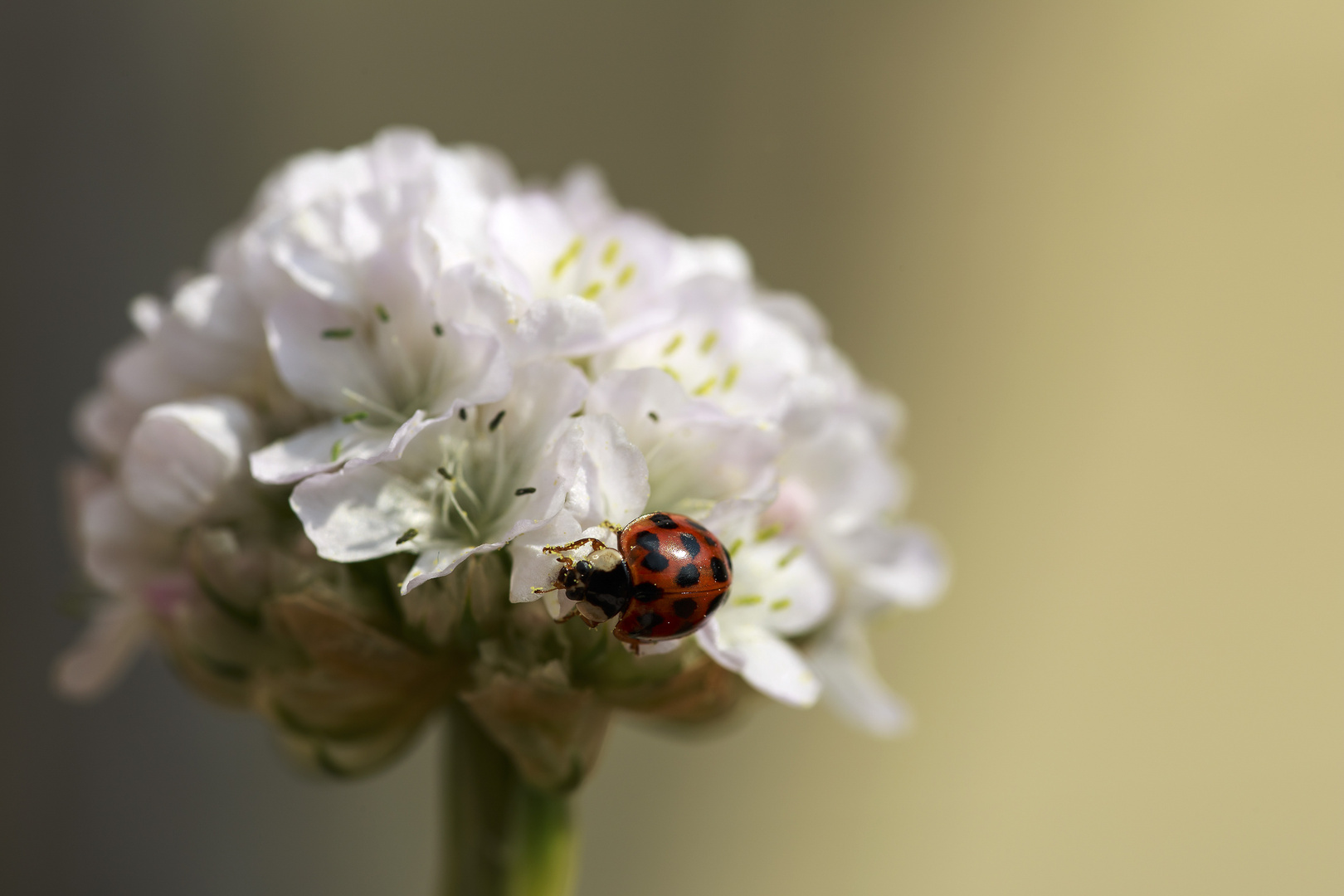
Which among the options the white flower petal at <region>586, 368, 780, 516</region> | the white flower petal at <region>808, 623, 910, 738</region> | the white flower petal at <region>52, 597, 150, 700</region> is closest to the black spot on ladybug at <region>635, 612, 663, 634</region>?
the white flower petal at <region>586, 368, 780, 516</region>

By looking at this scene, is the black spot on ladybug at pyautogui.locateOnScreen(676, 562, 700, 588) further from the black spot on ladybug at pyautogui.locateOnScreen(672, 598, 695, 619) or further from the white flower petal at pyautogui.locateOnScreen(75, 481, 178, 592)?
the white flower petal at pyautogui.locateOnScreen(75, 481, 178, 592)

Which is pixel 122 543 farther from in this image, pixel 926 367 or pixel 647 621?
pixel 926 367

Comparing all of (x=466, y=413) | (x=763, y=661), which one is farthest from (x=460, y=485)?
(x=763, y=661)

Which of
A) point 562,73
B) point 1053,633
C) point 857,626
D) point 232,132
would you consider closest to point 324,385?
point 857,626

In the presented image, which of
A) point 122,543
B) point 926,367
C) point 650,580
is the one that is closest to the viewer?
point 650,580

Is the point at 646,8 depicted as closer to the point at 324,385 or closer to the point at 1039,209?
the point at 1039,209

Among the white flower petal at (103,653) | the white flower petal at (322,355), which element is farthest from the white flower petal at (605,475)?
the white flower petal at (103,653)

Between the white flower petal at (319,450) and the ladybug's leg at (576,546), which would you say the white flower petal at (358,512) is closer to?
the white flower petal at (319,450)
